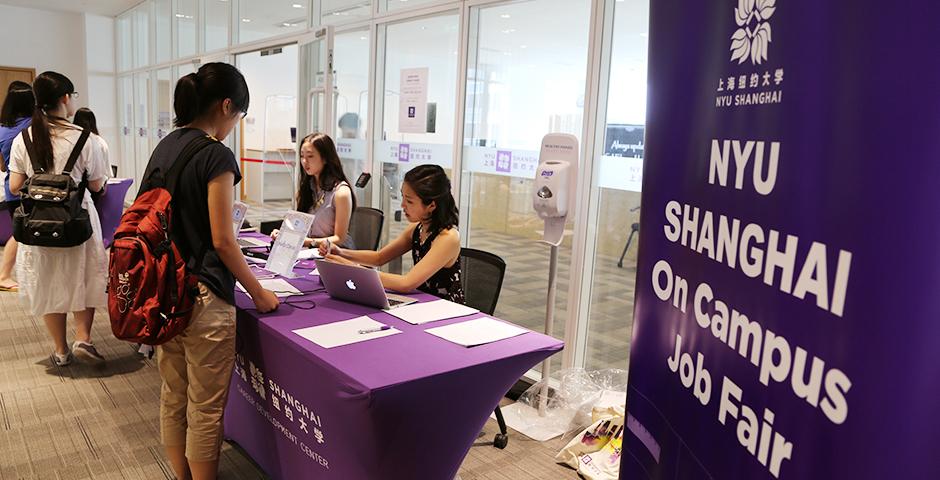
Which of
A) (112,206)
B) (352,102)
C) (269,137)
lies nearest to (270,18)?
(352,102)

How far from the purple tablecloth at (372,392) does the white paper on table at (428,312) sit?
0.04 meters

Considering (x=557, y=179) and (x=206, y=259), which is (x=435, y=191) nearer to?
(x=557, y=179)

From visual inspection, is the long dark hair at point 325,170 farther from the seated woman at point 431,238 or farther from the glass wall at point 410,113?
the seated woman at point 431,238

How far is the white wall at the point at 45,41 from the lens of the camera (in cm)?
1054

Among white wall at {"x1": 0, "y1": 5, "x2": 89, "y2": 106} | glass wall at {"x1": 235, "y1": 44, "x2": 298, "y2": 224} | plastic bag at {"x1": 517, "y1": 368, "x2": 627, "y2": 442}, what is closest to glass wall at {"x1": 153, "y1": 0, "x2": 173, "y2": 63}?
glass wall at {"x1": 235, "y1": 44, "x2": 298, "y2": 224}

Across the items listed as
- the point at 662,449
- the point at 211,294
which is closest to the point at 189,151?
the point at 211,294

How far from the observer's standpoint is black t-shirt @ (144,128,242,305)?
6.58 ft

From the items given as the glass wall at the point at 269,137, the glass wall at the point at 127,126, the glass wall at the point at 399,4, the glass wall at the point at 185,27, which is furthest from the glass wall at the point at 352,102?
the glass wall at the point at 127,126

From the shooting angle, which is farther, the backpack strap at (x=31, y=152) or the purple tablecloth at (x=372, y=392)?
the backpack strap at (x=31, y=152)

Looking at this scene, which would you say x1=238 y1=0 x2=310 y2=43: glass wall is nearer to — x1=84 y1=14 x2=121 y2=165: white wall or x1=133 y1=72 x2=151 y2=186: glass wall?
x1=133 y1=72 x2=151 y2=186: glass wall

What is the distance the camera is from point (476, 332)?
6.98 ft

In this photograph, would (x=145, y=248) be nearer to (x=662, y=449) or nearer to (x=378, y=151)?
(x=662, y=449)

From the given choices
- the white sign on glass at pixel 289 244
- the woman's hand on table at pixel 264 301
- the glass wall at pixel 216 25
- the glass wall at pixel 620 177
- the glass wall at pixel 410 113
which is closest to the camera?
the woman's hand on table at pixel 264 301

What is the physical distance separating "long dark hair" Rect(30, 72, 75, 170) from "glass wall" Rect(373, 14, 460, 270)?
189 centimetres
